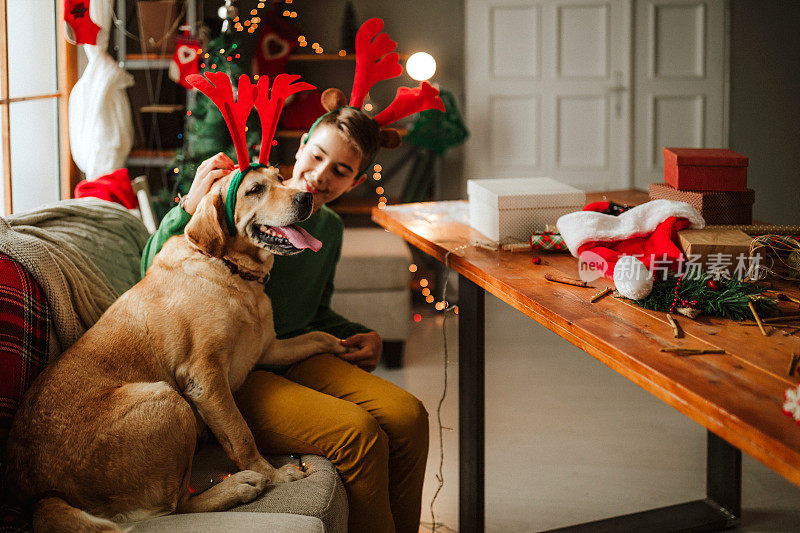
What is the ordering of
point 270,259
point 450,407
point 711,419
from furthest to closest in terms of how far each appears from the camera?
point 450,407, point 270,259, point 711,419

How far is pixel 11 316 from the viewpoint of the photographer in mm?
1370

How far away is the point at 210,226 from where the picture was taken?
60.6 inches

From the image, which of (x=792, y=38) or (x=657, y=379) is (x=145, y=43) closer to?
(x=657, y=379)

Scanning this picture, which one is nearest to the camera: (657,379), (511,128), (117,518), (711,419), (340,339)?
(711,419)

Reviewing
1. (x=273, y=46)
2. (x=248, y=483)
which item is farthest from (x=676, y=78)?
(x=248, y=483)

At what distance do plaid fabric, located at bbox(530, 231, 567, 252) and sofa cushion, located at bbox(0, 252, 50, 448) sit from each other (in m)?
1.07

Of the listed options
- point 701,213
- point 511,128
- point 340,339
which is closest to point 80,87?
point 340,339

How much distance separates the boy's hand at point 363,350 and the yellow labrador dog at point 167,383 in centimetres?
19

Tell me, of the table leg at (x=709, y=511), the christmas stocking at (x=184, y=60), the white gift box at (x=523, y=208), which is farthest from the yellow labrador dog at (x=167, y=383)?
the christmas stocking at (x=184, y=60)

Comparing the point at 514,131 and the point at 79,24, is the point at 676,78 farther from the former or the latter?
the point at 79,24

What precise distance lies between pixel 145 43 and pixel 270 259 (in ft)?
10.1

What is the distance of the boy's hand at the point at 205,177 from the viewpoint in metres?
1.62

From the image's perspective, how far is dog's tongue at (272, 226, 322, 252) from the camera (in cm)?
149

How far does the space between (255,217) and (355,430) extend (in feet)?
1.56
